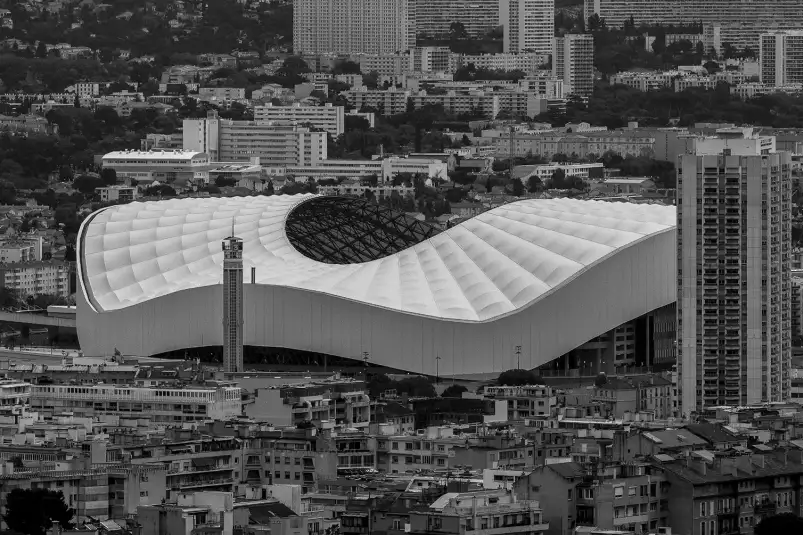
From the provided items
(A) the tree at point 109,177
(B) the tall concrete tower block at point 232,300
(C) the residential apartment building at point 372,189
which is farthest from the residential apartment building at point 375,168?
(B) the tall concrete tower block at point 232,300

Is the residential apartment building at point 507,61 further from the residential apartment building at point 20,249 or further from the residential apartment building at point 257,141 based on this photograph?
the residential apartment building at point 20,249

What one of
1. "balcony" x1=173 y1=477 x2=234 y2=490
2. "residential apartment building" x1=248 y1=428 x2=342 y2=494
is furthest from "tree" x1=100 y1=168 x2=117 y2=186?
"balcony" x1=173 y1=477 x2=234 y2=490

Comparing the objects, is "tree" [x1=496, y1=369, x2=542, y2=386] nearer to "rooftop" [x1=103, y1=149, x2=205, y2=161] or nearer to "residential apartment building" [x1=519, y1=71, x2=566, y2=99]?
"rooftop" [x1=103, y1=149, x2=205, y2=161]

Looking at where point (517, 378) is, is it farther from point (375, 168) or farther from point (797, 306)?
point (375, 168)

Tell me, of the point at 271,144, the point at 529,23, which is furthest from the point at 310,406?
the point at 529,23

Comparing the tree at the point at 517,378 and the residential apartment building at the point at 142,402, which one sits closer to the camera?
the residential apartment building at the point at 142,402

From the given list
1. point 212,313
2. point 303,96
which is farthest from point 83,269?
point 303,96
